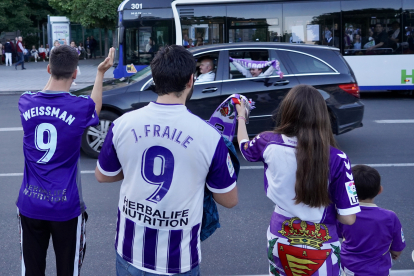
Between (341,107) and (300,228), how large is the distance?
5708mm

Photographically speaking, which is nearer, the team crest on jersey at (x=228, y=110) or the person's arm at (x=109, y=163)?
the person's arm at (x=109, y=163)

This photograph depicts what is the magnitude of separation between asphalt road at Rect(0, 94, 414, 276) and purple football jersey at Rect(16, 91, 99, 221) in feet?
4.67

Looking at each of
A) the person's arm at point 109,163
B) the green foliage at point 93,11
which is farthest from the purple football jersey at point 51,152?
Answer: the green foliage at point 93,11

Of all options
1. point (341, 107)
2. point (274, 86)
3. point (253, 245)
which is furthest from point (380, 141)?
point (253, 245)

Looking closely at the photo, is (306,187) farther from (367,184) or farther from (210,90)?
(210,90)

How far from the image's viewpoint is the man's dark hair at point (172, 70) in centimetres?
221

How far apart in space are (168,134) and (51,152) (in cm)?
88

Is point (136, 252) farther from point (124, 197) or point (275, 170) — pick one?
point (275, 170)

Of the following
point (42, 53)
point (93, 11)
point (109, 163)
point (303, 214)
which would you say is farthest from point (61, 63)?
point (42, 53)

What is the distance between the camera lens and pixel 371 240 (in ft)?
9.23

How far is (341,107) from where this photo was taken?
793 centimetres

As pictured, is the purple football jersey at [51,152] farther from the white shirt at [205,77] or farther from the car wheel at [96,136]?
the white shirt at [205,77]

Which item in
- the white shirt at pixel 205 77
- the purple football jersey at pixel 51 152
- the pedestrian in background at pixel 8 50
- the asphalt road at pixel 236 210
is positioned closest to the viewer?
the purple football jersey at pixel 51 152

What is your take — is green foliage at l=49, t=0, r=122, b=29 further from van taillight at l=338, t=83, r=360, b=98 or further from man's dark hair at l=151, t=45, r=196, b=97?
man's dark hair at l=151, t=45, r=196, b=97
